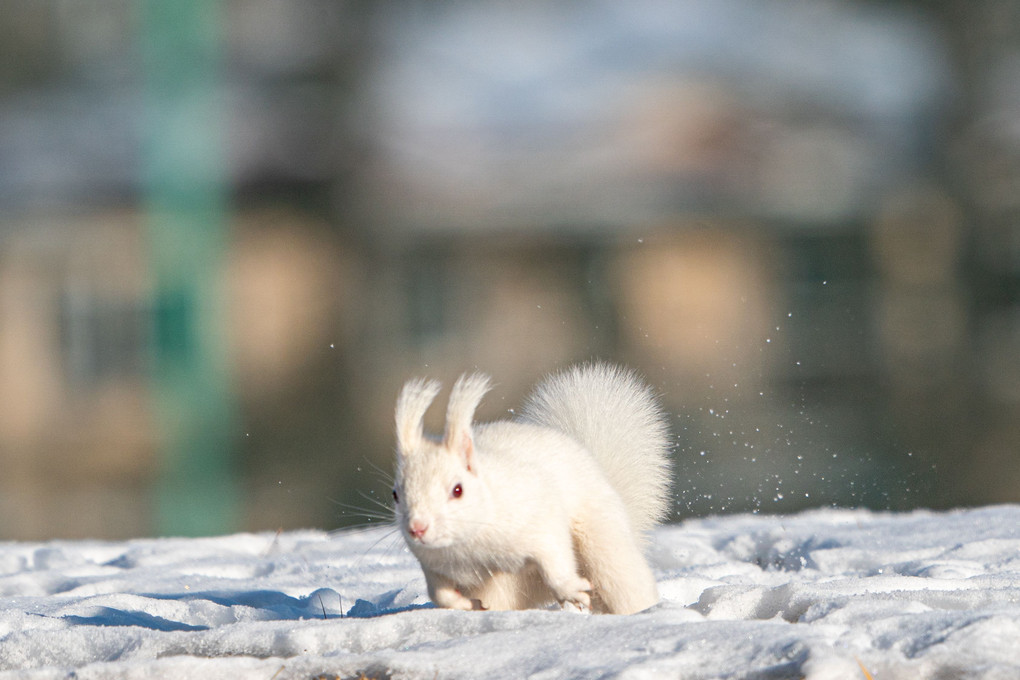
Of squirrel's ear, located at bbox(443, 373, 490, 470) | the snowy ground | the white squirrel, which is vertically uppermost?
squirrel's ear, located at bbox(443, 373, 490, 470)

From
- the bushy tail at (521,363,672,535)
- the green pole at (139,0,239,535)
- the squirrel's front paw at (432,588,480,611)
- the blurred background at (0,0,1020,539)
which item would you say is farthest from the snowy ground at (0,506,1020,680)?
the blurred background at (0,0,1020,539)

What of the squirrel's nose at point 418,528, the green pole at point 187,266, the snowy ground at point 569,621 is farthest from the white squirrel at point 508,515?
the green pole at point 187,266

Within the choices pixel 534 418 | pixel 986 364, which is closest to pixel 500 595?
pixel 534 418

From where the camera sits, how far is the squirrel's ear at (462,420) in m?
2.23

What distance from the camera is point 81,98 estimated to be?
10.6 meters

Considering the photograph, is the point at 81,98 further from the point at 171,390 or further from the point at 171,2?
A: the point at 171,390

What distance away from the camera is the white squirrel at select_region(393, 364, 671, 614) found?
2.20m

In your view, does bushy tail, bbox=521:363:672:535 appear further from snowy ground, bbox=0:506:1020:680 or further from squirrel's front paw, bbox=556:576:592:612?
squirrel's front paw, bbox=556:576:592:612

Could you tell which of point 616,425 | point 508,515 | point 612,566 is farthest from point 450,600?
point 616,425

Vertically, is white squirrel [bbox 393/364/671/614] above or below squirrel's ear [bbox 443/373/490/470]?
below

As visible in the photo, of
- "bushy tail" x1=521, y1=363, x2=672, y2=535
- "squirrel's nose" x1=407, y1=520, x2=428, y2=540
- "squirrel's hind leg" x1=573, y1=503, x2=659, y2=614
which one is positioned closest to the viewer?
"squirrel's nose" x1=407, y1=520, x2=428, y2=540

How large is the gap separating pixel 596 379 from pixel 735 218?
24.6 feet

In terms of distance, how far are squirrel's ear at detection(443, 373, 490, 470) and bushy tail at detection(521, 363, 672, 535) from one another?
475 mm

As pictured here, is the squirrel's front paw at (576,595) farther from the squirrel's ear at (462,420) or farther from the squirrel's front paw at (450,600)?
the squirrel's ear at (462,420)
